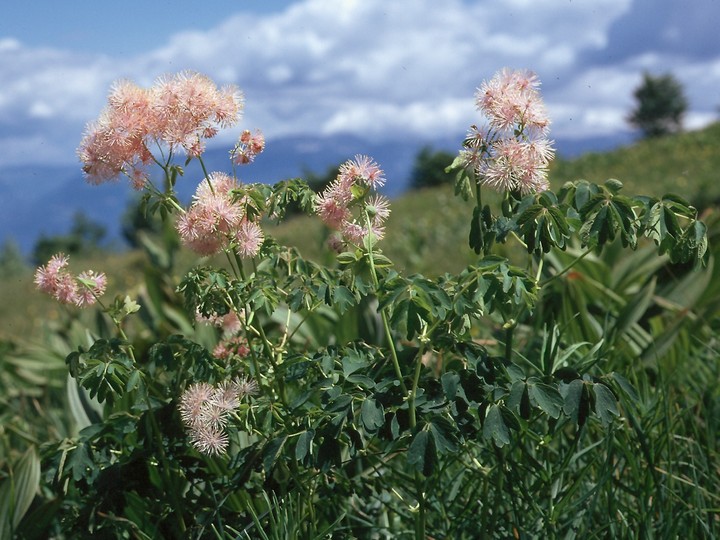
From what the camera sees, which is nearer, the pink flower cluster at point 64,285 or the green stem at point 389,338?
the green stem at point 389,338

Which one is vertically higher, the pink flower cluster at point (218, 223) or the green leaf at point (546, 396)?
the pink flower cluster at point (218, 223)

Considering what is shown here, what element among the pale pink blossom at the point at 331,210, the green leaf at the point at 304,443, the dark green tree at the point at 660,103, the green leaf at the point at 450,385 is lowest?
the dark green tree at the point at 660,103

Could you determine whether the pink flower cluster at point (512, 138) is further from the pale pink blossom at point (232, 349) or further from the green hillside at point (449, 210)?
the green hillside at point (449, 210)

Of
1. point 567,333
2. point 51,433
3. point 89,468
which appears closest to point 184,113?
point 89,468

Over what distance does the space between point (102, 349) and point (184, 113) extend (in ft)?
1.81

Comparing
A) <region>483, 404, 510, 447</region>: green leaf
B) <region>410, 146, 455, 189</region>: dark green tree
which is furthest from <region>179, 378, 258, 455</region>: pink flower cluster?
<region>410, 146, 455, 189</region>: dark green tree

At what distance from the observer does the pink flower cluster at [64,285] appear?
1.84 metres

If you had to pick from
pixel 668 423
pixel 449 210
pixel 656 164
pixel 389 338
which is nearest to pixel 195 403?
pixel 389 338

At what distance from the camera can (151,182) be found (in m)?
1.81

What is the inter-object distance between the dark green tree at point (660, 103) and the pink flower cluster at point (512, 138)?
61.9 m

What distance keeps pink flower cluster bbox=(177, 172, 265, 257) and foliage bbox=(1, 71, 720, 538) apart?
0.11 ft

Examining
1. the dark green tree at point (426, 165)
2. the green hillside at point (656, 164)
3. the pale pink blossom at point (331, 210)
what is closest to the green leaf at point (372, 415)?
the pale pink blossom at point (331, 210)

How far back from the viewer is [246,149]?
1842mm

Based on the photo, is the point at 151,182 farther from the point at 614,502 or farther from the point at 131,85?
the point at 614,502
